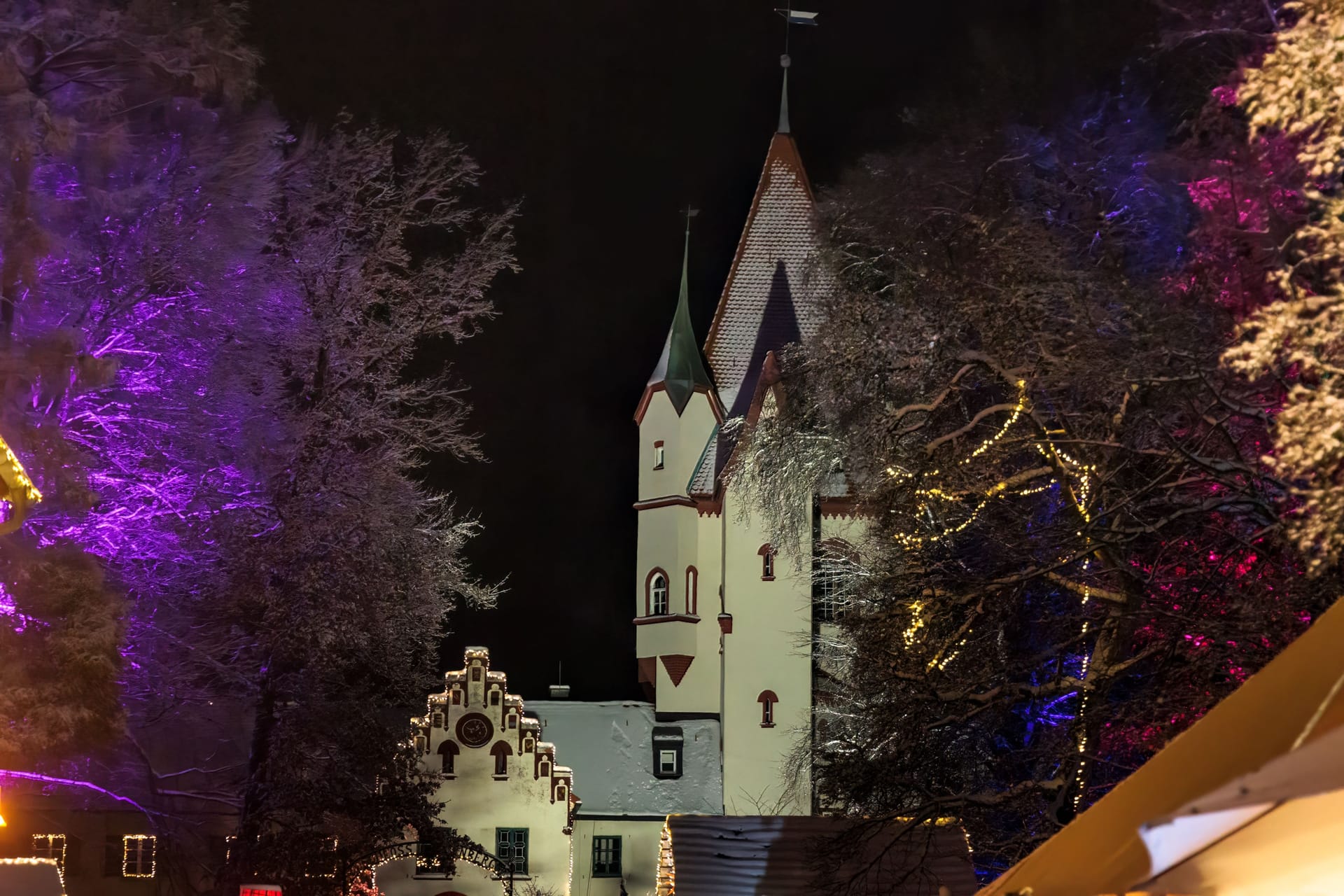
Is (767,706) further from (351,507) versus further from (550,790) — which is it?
(351,507)

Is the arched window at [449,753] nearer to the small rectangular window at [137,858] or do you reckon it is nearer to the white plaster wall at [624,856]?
the white plaster wall at [624,856]

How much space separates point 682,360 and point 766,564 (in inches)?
307

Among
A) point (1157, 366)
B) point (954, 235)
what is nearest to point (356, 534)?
point (954, 235)

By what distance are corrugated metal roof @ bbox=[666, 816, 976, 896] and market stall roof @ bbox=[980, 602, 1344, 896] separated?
1089 centimetres

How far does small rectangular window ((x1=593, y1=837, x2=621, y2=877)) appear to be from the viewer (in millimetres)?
44375

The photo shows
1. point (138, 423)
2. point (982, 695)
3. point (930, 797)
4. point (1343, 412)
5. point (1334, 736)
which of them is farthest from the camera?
point (138, 423)

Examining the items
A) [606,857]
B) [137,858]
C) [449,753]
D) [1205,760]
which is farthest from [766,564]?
[1205,760]

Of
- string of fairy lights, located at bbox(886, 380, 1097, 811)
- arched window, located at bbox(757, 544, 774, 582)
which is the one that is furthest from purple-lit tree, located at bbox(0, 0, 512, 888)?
arched window, located at bbox(757, 544, 774, 582)

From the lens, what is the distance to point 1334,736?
423cm

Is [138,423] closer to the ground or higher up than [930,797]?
higher up

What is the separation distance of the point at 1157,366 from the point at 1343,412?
17.4 ft

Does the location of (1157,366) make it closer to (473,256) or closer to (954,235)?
(954,235)

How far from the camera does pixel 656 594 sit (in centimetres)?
4791

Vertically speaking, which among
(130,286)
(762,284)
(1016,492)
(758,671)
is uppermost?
(762,284)
